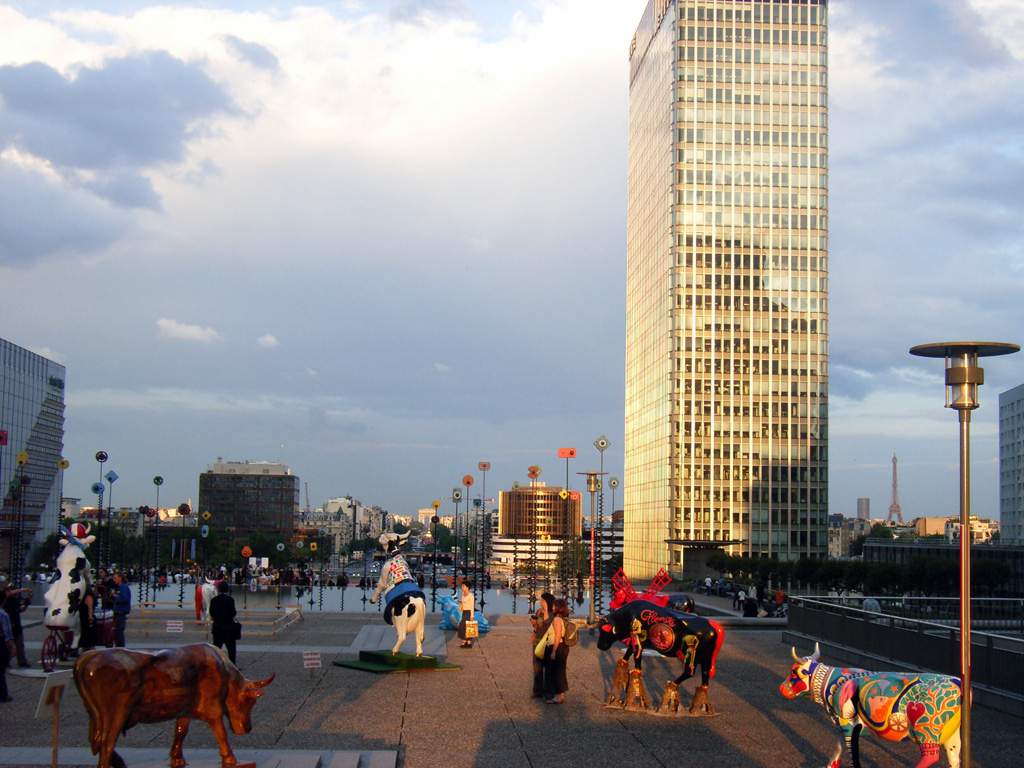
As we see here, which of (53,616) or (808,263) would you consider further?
(808,263)

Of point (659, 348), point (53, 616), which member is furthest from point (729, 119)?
→ point (53, 616)

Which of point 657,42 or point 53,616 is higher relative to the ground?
point 657,42

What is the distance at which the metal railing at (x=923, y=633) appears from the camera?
1820 cm

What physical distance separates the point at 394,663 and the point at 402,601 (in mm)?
1423

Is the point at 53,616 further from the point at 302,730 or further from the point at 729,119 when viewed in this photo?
the point at 729,119

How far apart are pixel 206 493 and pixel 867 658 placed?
188 metres

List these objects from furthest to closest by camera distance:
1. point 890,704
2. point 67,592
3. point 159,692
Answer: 1. point 67,592
2. point 890,704
3. point 159,692

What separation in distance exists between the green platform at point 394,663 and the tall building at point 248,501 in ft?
580

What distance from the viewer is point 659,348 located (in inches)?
4333

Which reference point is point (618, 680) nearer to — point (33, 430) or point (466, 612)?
point (466, 612)

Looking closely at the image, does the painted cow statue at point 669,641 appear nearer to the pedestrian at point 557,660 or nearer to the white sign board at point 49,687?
the pedestrian at point 557,660

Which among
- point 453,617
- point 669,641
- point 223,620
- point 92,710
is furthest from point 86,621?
point 453,617

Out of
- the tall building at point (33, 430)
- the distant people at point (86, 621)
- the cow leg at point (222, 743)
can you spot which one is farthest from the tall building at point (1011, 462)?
the cow leg at point (222, 743)

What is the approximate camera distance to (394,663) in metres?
21.7
